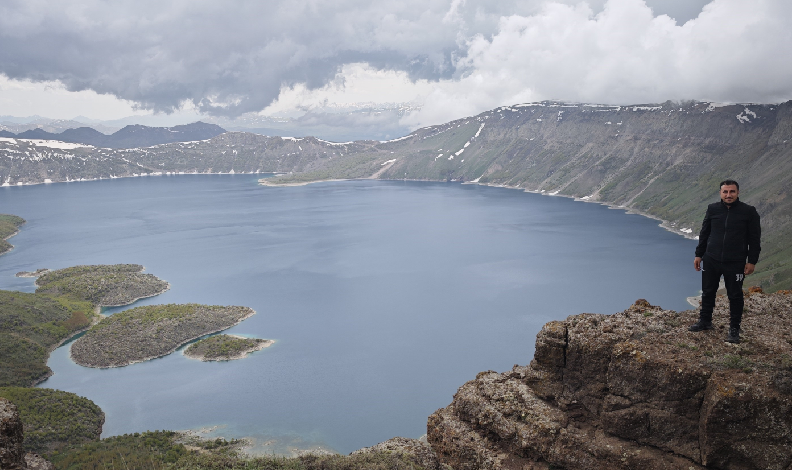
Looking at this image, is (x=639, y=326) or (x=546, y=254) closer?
(x=639, y=326)

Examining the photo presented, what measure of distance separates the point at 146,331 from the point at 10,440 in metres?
65.6

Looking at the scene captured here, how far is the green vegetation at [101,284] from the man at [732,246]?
97.9 metres

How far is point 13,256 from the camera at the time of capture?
13450 centimetres

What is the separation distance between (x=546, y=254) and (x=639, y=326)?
122711mm

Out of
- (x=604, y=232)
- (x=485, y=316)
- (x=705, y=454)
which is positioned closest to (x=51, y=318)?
(x=485, y=316)

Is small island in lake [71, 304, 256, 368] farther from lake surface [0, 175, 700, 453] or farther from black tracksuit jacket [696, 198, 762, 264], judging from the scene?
black tracksuit jacket [696, 198, 762, 264]

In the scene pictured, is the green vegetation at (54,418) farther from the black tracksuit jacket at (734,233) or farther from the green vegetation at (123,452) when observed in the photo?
the black tracksuit jacket at (734,233)

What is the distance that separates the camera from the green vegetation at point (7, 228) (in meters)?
144

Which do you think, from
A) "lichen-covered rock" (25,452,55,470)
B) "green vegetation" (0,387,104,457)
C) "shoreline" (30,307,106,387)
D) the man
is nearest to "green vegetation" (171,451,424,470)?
"lichen-covered rock" (25,452,55,470)

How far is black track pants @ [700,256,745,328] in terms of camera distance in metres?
14.2

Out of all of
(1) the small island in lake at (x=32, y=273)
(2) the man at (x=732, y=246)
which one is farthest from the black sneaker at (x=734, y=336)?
(1) the small island in lake at (x=32, y=273)

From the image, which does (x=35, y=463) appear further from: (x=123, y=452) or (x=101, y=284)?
(x=101, y=284)

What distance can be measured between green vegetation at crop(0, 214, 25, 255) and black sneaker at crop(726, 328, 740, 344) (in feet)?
549

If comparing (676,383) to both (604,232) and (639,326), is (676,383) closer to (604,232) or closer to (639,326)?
(639,326)
